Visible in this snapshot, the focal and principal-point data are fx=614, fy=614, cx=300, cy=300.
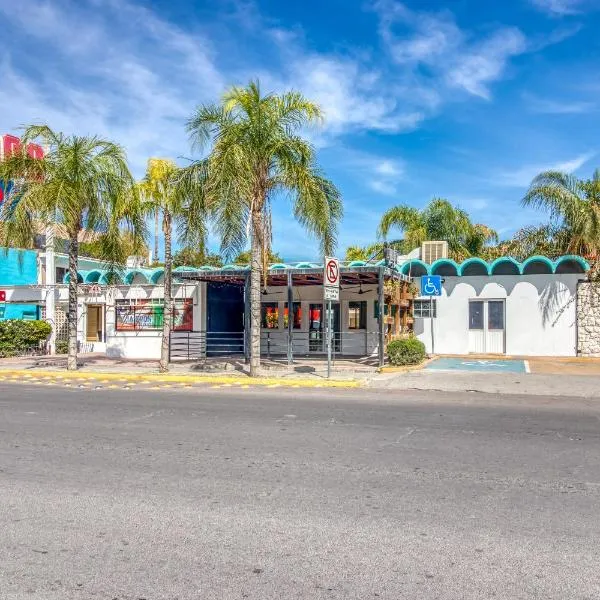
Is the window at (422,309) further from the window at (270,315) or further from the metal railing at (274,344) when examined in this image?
the window at (270,315)

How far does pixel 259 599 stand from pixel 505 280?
20990 millimetres

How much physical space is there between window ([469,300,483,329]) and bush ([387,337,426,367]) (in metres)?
5.60

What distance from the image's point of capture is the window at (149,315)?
2278 cm

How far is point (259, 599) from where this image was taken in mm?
3586

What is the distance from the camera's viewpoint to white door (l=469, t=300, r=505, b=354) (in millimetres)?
23078

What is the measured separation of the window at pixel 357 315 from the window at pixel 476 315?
4044 millimetres

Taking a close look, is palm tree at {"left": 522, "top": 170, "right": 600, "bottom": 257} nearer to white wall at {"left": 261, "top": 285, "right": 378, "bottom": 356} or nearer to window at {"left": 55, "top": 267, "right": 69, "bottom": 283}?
white wall at {"left": 261, "top": 285, "right": 378, "bottom": 356}

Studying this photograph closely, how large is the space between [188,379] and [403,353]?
644 cm

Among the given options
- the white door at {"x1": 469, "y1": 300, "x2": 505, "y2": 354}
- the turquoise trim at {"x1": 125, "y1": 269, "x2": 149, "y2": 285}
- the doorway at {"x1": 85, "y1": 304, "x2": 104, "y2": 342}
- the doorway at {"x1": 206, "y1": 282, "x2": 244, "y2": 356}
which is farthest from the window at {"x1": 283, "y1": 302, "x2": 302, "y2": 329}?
the doorway at {"x1": 85, "y1": 304, "x2": 104, "y2": 342}

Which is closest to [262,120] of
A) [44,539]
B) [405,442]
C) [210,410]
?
[210,410]

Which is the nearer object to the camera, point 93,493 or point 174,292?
point 93,493

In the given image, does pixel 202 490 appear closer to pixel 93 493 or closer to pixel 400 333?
pixel 93 493

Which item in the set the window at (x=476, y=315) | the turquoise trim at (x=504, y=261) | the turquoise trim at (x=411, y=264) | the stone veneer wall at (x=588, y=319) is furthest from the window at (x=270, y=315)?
the stone veneer wall at (x=588, y=319)

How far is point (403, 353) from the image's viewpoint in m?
18.4
